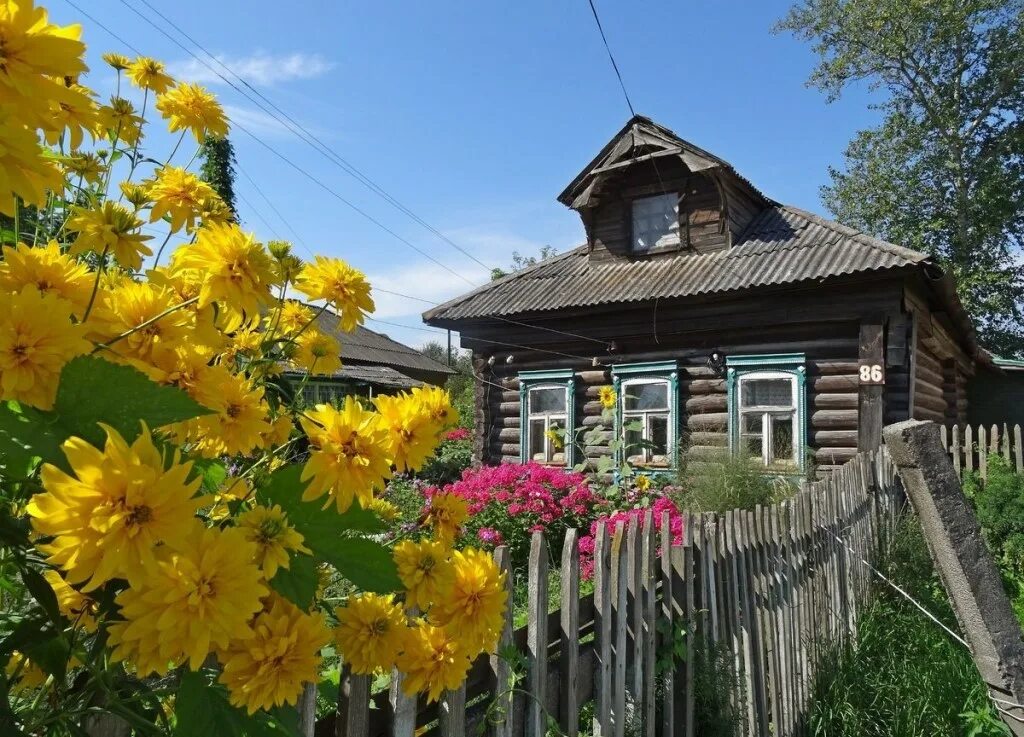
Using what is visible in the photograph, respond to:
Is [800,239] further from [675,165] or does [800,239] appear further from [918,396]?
[918,396]

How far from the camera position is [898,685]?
3582 mm

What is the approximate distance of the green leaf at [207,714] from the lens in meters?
0.65

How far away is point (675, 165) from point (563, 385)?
3539mm

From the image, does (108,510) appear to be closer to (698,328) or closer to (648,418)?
(698,328)

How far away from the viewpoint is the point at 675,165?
10.2m

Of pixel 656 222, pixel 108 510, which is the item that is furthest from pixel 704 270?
pixel 108 510

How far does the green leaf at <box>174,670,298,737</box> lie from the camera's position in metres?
0.65

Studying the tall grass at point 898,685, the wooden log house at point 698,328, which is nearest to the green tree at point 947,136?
the wooden log house at point 698,328

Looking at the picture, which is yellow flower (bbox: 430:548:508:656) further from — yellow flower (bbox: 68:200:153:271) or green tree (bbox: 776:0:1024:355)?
green tree (bbox: 776:0:1024:355)

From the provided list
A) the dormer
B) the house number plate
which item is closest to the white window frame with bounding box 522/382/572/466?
the dormer

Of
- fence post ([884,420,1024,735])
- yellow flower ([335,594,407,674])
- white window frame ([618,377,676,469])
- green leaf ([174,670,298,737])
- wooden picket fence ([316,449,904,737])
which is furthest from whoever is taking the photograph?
white window frame ([618,377,676,469])

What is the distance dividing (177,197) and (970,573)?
2443 mm

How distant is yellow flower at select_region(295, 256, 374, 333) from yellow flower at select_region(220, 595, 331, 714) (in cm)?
36

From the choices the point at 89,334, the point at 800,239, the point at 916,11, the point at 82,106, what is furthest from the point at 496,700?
the point at 916,11
